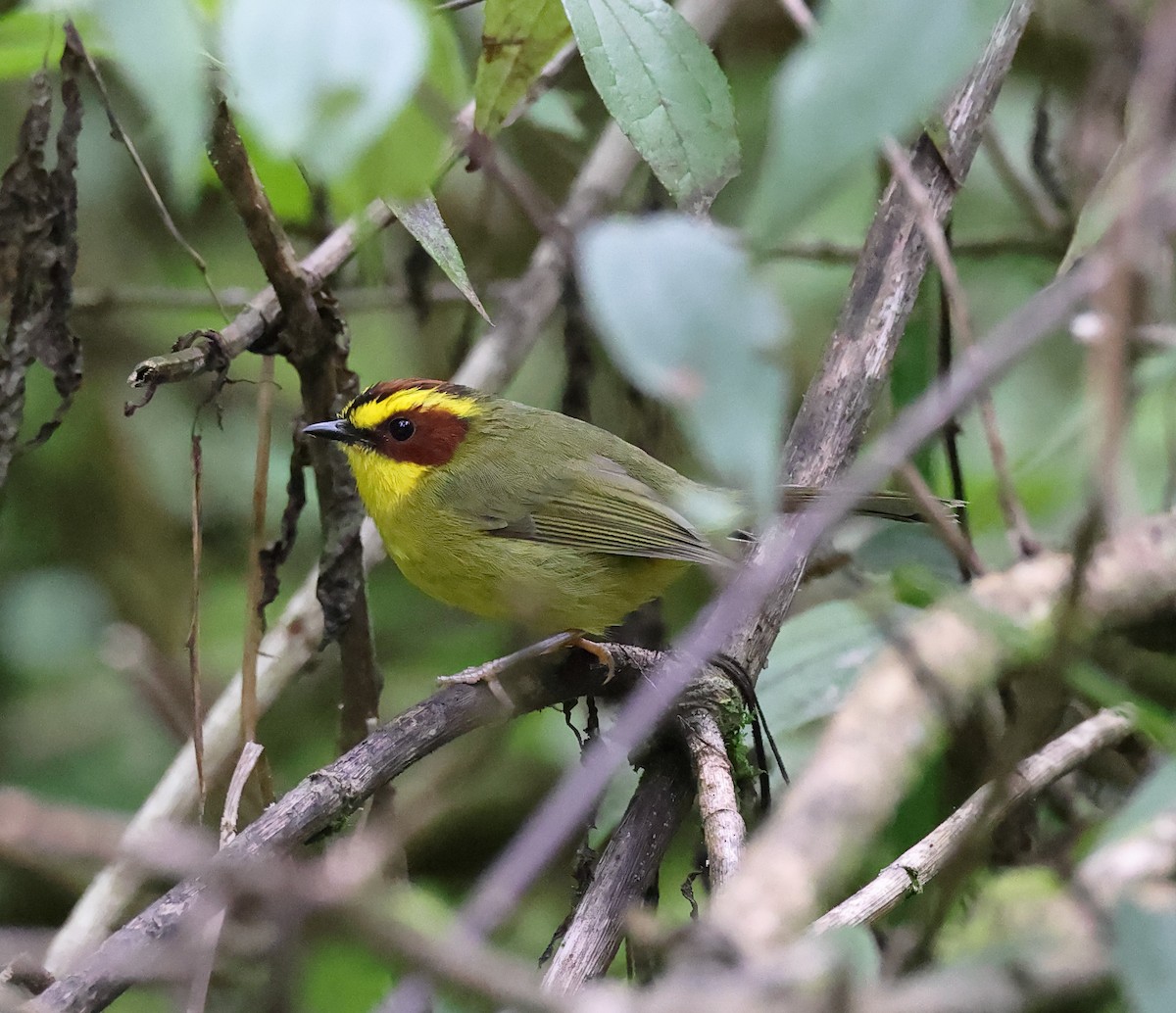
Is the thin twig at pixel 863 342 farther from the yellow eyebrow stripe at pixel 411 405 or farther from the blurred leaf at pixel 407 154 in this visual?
the blurred leaf at pixel 407 154

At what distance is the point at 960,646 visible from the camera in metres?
2.52

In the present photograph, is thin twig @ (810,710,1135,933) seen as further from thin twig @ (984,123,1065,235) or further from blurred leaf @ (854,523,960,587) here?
thin twig @ (984,123,1065,235)

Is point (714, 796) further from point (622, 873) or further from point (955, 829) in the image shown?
point (955, 829)

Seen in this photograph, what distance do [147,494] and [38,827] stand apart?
476 centimetres

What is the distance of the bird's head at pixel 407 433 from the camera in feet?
12.3

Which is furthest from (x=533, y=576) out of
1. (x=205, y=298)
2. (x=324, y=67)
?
(x=324, y=67)

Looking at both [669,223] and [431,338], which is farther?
[431,338]

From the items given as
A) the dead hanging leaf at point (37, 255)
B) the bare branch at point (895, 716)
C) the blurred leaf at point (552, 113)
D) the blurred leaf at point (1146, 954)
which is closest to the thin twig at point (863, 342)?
the bare branch at point (895, 716)

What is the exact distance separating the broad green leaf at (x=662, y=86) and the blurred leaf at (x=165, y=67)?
0.83 meters

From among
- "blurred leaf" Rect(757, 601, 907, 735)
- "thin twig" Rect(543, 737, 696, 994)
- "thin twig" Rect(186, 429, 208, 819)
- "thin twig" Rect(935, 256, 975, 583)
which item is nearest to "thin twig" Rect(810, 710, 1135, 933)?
"thin twig" Rect(543, 737, 696, 994)

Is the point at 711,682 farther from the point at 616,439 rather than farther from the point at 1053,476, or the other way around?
the point at 1053,476

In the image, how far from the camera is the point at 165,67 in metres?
1.08

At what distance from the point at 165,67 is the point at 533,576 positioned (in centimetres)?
266

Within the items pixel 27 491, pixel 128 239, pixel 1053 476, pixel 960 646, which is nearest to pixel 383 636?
pixel 27 491
